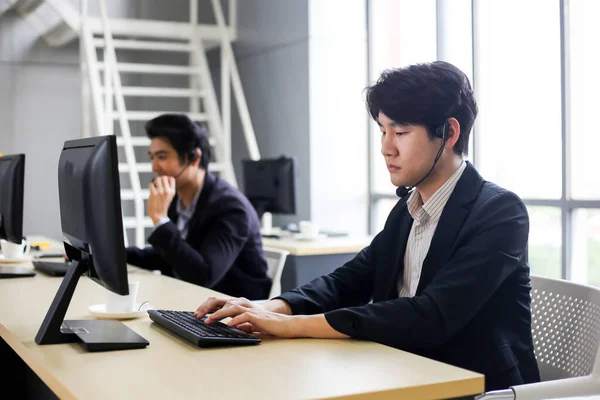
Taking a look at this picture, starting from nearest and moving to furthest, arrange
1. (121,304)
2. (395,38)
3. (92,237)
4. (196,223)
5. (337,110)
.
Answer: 1. (92,237)
2. (121,304)
3. (196,223)
4. (395,38)
5. (337,110)

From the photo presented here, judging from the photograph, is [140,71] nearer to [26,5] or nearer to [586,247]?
[26,5]

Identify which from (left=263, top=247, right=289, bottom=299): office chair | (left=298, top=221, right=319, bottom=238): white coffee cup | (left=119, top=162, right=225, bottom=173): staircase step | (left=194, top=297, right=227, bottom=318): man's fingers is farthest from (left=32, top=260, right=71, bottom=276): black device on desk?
(left=119, top=162, right=225, bottom=173): staircase step

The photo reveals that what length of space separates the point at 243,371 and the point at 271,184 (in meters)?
3.80

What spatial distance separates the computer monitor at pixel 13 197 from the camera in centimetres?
272

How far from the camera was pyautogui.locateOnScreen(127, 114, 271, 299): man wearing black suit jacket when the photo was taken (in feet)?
9.36

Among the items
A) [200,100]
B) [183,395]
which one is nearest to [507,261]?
[183,395]

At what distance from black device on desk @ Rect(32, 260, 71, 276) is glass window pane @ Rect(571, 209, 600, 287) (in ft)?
8.37

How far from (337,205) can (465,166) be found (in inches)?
150

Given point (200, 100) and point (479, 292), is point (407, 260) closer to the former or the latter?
point (479, 292)

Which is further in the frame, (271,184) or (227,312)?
(271,184)

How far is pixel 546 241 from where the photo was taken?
14.0ft

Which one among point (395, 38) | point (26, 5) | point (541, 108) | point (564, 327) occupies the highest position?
point (26, 5)

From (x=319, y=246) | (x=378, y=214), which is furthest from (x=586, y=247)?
(x=378, y=214)

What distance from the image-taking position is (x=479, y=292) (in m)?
1.67
